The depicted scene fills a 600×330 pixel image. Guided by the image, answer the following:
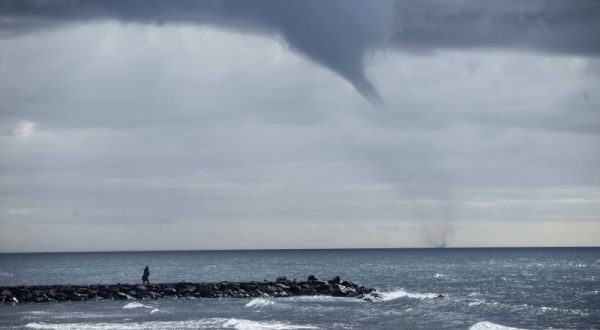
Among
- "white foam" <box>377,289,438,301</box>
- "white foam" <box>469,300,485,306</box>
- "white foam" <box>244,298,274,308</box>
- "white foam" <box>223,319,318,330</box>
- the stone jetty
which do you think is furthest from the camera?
"white foam" <box>377,289,438,301</box>

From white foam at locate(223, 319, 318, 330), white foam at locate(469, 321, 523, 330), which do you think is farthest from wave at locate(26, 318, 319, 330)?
white foam at locate(469, 321, 523, 330)

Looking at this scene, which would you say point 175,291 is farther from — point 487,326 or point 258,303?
point 487,326

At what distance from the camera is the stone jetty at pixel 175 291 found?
68062mm

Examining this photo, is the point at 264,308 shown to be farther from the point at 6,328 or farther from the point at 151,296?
the point at 6,328

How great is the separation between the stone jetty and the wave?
727 inches

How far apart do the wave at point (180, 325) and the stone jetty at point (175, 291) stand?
18473 millimetres

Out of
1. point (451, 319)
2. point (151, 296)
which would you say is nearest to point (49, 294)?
point (151, 296)

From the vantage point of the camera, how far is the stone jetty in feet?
223

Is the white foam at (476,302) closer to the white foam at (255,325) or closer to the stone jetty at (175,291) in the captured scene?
the stone jetty at (175,291)

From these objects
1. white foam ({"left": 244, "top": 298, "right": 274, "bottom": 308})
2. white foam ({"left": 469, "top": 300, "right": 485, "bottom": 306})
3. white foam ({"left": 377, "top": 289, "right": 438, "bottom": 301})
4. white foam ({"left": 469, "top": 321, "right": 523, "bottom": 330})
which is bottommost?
white foam ({"left": 469, "top": 321, "right": 523, "bottom": 330})

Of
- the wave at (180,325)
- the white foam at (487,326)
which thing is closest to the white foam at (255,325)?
the wave at (180,325)

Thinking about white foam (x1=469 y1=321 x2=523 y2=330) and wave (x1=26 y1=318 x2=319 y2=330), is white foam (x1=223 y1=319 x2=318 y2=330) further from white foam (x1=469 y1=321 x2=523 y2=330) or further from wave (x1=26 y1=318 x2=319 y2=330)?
white foam (x1=469 y1=321 x2=523 y2=330)

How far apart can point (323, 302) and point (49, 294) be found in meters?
22.3

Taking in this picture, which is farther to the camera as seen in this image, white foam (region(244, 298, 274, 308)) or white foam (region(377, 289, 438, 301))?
white foam (region(377, 289, 438, 301))
